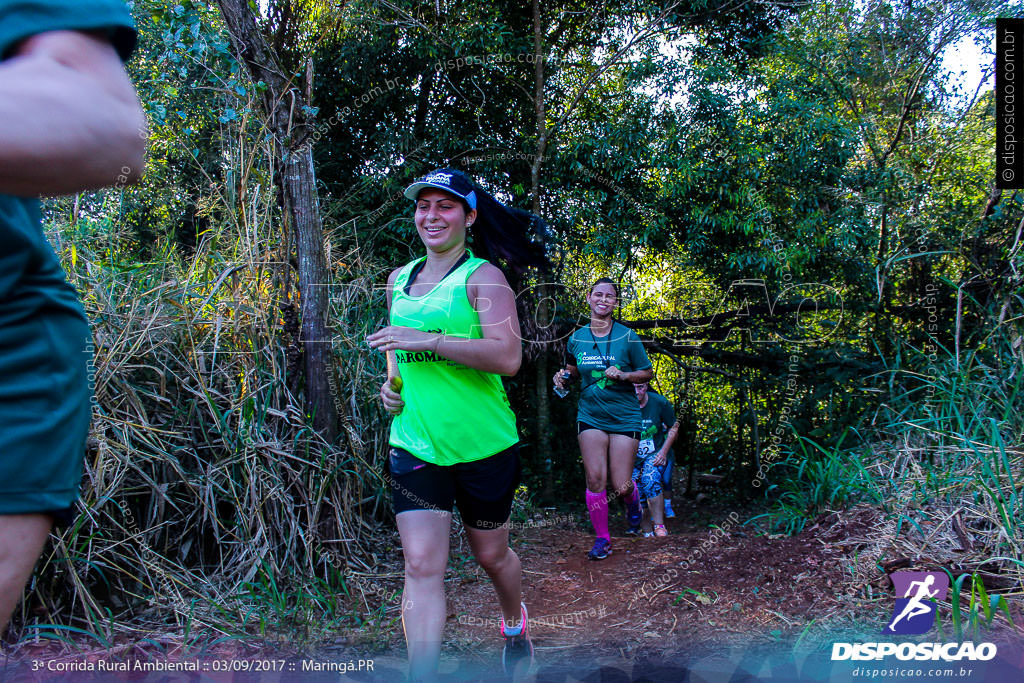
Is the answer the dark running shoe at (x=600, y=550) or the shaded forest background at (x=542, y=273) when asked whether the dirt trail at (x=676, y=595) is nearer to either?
the dark running shoe at (x=600, y=550)

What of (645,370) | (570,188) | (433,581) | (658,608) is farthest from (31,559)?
(570,188)

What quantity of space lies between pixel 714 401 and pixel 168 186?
663cm

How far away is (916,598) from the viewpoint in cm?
334

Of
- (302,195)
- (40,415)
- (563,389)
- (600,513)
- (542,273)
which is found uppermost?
(302,195)

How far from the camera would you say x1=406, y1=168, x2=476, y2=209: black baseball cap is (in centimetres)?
298

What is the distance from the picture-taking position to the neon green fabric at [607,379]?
5473mm

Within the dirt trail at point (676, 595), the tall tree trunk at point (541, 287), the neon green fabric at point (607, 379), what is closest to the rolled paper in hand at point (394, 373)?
the dirt trail at point (676, 595)

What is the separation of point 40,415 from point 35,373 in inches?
2.6

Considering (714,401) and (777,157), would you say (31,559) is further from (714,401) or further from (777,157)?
(714,401)

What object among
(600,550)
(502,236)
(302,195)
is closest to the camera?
(502,236)

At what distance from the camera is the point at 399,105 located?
314 inches

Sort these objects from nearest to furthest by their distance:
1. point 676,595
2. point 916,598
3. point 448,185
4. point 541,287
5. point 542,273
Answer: point 448,185, point 916,598, point 676,595, point 542,273, point 541,287

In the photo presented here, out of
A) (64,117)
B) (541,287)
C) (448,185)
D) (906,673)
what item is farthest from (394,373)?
(541,287)

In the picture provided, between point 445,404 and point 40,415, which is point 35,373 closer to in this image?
point 40,415
